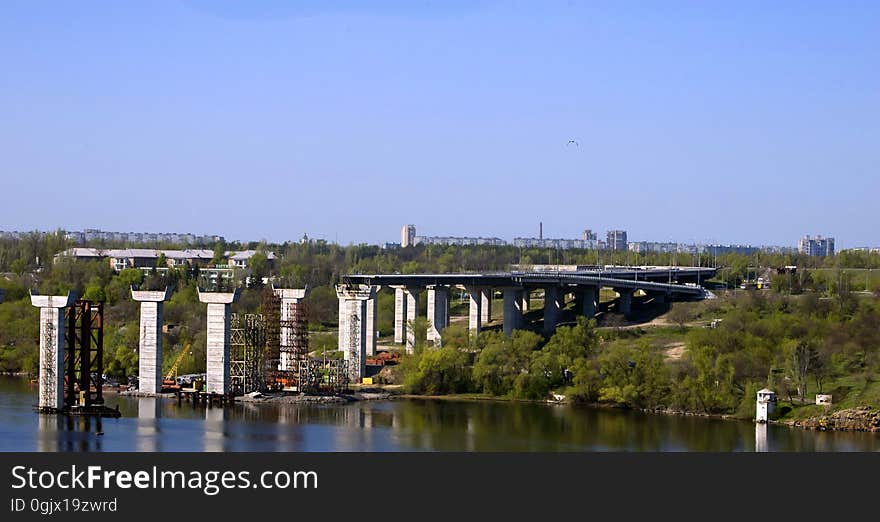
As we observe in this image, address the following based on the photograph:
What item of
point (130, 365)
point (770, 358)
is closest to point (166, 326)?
point (130, 365)

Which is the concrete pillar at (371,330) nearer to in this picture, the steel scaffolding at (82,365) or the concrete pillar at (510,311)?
the concrete pillar at (510,311)

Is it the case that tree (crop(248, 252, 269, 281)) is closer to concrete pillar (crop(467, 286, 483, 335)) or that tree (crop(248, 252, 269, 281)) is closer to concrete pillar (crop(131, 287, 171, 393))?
concrete pillar (crop(467, 286, 483, 335))

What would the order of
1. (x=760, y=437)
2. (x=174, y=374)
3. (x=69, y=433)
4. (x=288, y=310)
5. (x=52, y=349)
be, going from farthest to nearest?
(x=288, y=310)
(x=174, y=374)
(x=52, y=349)
(x=760, y=437)
(x=69, y=433)

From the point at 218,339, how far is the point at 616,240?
140943mm

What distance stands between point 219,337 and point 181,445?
12361 mm

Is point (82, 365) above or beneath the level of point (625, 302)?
beneath

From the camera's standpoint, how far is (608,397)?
4947 centimetres

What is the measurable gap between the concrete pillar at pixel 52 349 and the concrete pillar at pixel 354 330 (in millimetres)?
14935

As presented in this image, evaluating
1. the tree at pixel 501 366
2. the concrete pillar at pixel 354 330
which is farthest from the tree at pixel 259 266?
the tree at pixel 501 366

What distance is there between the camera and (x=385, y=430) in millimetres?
41625

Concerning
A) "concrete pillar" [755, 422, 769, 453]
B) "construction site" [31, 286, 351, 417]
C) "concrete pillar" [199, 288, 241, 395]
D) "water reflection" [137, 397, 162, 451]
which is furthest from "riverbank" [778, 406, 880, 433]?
"water reflection" [137, 397, 162, 451]

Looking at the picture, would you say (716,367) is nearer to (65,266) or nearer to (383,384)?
(383,384)

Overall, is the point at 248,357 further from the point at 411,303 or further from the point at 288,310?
the point at 411,303

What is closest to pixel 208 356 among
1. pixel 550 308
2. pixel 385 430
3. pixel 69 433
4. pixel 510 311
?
pixel 385 430
